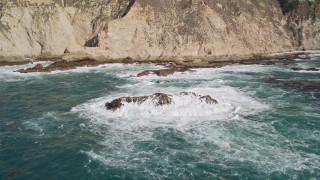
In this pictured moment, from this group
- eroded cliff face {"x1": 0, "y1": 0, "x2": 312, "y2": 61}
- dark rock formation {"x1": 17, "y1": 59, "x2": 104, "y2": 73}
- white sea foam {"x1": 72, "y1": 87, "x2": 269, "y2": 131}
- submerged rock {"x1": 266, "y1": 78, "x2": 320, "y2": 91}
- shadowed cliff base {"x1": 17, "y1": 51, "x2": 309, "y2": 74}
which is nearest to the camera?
white sea foam {"x1": 72, "y1": 87, "x2": 269, "y2": 131}

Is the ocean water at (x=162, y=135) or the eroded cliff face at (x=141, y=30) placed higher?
the eroded cliff face at (x=141, y=30)

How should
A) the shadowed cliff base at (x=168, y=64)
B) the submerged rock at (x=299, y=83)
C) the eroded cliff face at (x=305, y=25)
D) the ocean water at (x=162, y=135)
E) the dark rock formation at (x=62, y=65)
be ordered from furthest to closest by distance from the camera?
the eroded cliff face at (x=305, y=25), the dark rock formation at (x=62, y=65), the shadowed cliff base at (x=168, y=64), the submerged rock at (x=299, y=83), the ocean water at (x=162, y=135)

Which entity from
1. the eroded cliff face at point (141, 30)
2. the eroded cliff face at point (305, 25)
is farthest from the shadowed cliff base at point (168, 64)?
the eroded cliff face at point (305, 25)

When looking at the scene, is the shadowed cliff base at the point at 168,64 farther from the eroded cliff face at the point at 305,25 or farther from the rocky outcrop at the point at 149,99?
the rocky outcrop at the point at 149,99

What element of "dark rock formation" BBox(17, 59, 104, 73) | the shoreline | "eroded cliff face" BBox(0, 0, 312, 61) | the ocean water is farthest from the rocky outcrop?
"eroded cliff face" BBox(0, 0, 312, 61)

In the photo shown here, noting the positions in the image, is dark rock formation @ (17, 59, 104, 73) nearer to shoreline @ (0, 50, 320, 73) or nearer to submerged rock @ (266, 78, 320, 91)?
shoreline @ (0, 50, 320, 73)
